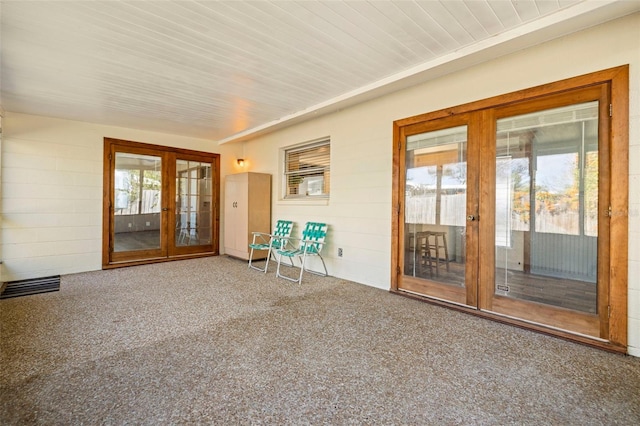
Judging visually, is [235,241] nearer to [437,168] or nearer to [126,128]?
[126,128]

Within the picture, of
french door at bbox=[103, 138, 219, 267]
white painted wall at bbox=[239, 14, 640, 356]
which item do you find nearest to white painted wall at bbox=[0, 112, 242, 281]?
french door at bbox=[103, 138, 219, 267]

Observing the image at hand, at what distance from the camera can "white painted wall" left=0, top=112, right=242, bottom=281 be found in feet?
13.4

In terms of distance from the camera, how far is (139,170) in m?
5.16

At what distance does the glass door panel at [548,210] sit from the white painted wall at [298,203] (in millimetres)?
465

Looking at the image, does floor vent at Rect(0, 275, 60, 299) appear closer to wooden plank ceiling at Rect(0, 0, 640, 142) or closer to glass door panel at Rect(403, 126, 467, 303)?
wooden plank ceiling at Rect(0, 0, 640, 142)

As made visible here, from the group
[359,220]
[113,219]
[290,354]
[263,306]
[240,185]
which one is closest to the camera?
[290,354]

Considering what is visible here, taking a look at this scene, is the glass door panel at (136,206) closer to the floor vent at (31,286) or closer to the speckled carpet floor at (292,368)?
the floor vent at (31,286)

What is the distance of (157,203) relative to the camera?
532 centimetres

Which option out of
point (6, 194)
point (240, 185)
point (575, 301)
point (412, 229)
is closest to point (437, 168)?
point (412, 229)

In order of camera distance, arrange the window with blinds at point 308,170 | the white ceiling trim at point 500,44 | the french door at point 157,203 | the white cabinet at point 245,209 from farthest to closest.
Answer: the white cabinet at point 245,209 < the french door at point 157,203 < the window with blinds at point 308,170 < the white ceiling trim at point 500,44

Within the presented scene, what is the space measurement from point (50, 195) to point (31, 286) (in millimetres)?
1392

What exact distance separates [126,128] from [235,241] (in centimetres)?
274

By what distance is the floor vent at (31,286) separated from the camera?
137 inches

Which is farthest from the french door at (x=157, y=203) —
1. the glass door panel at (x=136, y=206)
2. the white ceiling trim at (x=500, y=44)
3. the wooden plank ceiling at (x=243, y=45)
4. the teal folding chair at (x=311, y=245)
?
the white ceiling trim at (x=500, y=44)
